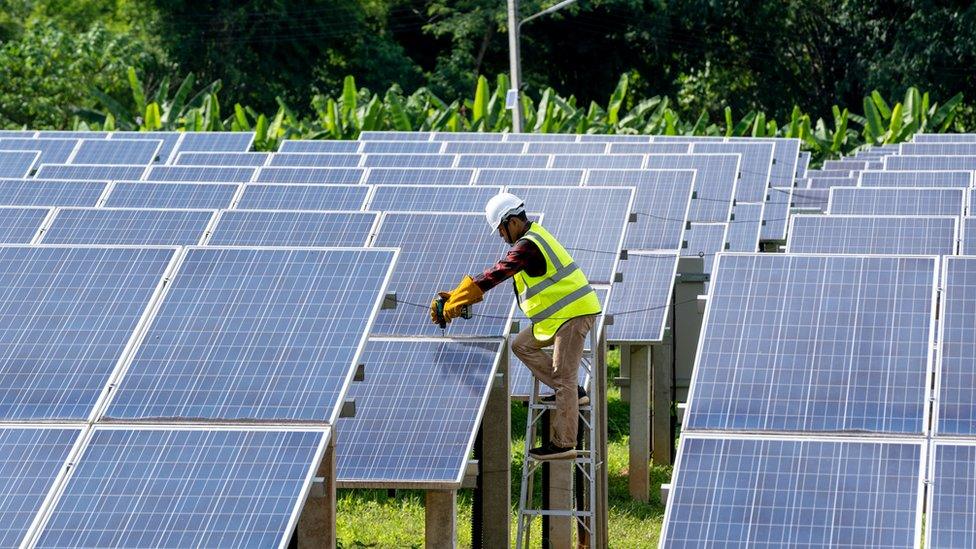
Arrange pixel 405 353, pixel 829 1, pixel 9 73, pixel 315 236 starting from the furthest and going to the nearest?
pixel 829 1 → pixel 9 73 → pixel 315 236 → pixel 405 353

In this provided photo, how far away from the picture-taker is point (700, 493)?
7.39m

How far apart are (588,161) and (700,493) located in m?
12.3

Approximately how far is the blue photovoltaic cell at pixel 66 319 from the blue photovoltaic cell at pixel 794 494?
2.83 m

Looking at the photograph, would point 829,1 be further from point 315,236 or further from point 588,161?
point 315,236

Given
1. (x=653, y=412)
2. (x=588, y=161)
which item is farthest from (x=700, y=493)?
(x=588, y=161)

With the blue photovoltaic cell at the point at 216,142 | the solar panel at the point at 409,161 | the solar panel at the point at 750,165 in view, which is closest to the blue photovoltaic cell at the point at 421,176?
the solar panel at the point at 409,161

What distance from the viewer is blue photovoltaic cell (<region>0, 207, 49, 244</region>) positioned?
1284 cm

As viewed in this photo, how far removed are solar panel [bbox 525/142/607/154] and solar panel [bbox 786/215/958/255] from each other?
293 inches

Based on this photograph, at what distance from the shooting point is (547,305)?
32.3 feet

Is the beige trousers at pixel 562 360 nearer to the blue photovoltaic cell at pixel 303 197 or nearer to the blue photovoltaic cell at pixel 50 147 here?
the blue photovoltaic cell at pixel 303 197

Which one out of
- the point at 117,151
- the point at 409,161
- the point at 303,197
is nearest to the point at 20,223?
the point at 303,197

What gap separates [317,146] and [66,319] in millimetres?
14743

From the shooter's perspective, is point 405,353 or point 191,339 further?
point 405,353

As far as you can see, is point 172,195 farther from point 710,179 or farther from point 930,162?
point 930,162
